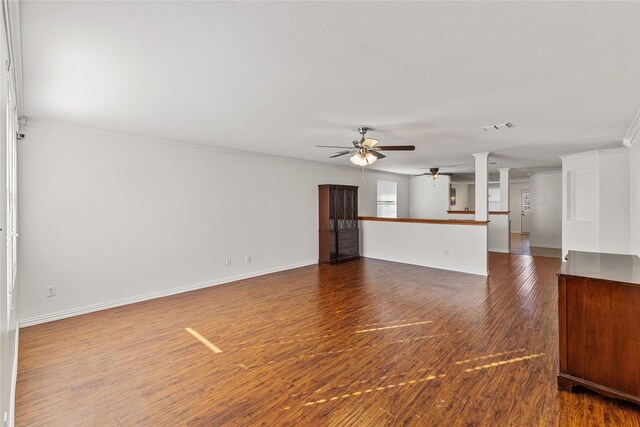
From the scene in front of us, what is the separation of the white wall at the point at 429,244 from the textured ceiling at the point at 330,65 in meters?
2.50

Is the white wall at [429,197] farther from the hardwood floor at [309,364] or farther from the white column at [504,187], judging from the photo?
the hardwood floor at [309,364]

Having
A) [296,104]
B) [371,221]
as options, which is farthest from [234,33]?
[371,221]

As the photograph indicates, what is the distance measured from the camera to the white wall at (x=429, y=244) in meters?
5.79

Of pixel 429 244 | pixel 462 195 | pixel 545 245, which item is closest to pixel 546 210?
pixel 545 245

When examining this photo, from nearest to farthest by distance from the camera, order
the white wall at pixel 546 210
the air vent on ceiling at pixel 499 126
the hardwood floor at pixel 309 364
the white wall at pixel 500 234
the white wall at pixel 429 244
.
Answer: the hardwood floor at pixel 309 364 < the air vent on ceiling at pixel 499 126 < the white wall at pixel 429 244 < the white wall at pixel 500 234 < the white wall at pixel 546 210

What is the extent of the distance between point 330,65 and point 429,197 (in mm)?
8768

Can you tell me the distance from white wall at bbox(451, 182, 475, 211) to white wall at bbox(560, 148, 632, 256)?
639 cm

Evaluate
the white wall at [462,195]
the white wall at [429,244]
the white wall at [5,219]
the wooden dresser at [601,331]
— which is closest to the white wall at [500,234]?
the white wall at [429,244]

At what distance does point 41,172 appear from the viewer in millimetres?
3566

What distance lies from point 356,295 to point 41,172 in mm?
4344

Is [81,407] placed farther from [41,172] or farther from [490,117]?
[490,117]

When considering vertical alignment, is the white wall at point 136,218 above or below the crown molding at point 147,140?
below

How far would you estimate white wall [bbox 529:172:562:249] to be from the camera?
884 cm

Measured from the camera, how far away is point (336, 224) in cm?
696
